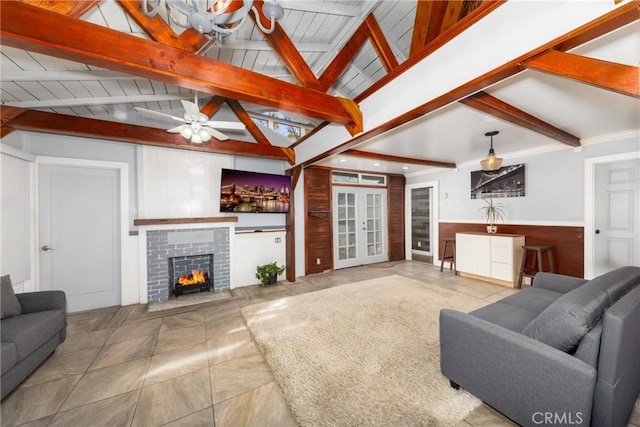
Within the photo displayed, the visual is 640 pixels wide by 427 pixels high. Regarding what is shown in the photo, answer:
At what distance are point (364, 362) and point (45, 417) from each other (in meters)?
2.32

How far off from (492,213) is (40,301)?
22.0 ft

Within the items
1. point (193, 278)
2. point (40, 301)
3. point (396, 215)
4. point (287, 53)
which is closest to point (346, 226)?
point (396, 215)

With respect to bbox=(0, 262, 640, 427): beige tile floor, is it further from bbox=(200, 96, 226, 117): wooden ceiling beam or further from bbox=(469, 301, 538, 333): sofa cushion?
bbox=(200, 96, 226, 117): wooden ceiling beam

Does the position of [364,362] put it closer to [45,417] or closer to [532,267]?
[45,417]

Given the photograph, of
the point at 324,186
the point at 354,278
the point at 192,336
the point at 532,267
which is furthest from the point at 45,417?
the point at 532,267

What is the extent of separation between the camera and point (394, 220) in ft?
21.0

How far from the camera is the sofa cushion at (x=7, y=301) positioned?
2030mm

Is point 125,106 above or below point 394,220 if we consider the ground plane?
above

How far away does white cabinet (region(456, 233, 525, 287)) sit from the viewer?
403cm

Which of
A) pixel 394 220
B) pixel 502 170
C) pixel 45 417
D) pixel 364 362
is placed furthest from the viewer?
pixel 394 220

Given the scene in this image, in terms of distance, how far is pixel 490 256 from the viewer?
14.1 ft

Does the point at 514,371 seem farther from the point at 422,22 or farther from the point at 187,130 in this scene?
the point at 187,130
